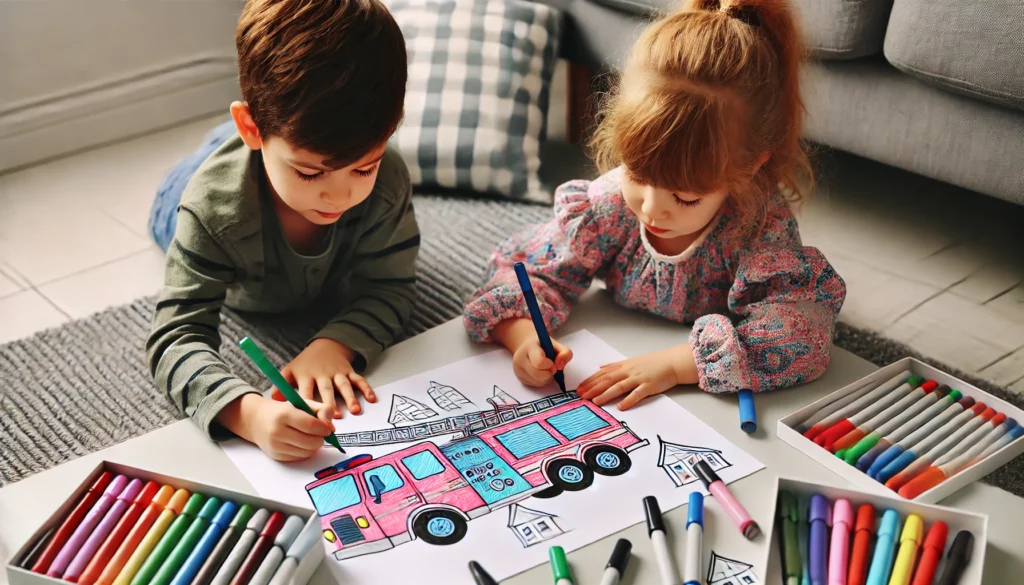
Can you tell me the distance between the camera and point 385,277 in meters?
1.07

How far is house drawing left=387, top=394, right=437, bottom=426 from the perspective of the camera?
870 millimetres

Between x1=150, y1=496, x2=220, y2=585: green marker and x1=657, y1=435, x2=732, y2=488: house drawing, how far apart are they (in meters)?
0.35

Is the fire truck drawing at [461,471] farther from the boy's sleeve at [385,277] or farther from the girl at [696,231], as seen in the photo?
the boy's sleeve at [385,277]

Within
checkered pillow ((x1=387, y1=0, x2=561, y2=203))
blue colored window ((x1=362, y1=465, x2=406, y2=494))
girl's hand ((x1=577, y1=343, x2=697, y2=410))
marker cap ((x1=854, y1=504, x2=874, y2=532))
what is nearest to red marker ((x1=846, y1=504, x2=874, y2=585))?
marker cap ((x1=854, y1=504, x2=874, y2=532))

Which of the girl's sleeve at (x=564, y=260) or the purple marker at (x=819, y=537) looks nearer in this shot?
the purple marker at (x=819, y=537)

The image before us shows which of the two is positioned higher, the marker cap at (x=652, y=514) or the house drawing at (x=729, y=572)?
the house drawing at (x=729, y=572)

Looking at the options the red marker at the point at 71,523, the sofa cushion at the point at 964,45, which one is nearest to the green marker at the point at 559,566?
the red marker at the point at 71,523

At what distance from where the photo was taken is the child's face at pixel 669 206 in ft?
2.83

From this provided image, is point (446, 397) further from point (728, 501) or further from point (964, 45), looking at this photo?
point (964, 45)

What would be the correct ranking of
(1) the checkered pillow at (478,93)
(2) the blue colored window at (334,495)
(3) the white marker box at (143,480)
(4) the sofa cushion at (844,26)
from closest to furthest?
(3) the white marker box at (143,480), (2) the blue colored window at (334,495), (4) the sofa cushion at (844,26), (1) the checkered pillow at (478,93)

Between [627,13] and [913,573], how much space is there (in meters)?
0.97

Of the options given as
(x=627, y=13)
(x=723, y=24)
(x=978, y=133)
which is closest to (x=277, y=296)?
(x=723, y=24)

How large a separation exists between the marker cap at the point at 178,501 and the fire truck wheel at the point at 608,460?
307 millimetres

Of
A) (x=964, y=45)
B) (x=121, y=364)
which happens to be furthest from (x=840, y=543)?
(x=121, y=364)
